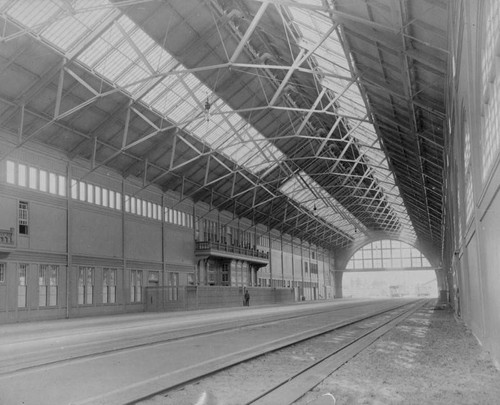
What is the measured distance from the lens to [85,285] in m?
34.8

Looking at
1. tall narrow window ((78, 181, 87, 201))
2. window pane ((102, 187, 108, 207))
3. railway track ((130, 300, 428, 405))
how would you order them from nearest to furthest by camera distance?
railway track ((130, 300, 428, 405)) < tall narrow window ((78, 181, 87, 201)) < window pane ((102, 187, 108, 207))

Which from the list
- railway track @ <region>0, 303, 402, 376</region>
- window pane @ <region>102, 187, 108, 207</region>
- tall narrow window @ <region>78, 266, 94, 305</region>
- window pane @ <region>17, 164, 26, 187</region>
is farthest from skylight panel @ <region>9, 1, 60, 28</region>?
tall narrow window @ <region>78, 266, 94, 305</region>

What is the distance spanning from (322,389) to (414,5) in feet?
37.9

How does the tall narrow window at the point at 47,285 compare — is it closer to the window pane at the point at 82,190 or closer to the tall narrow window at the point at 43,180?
the tall narrow window at the point at 43,180

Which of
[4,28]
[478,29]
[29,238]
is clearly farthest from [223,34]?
[478,29]

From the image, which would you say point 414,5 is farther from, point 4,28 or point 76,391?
point 4,28

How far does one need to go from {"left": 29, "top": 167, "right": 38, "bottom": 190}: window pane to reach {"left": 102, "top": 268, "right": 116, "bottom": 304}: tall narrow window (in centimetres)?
825

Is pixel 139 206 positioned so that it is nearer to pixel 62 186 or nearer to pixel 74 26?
pixel 62 186

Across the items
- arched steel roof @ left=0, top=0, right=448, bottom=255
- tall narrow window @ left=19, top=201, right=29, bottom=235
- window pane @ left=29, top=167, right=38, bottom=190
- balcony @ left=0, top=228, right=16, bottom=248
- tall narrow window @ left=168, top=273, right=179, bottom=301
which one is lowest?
→ tall narrow window @ left=168, top=273, right=179, bottom=301

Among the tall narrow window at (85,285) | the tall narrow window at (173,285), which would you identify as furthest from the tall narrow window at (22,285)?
the tall narrow window at (173,285)

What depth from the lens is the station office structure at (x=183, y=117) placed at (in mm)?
16734

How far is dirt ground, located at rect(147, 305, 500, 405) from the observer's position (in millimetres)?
9250

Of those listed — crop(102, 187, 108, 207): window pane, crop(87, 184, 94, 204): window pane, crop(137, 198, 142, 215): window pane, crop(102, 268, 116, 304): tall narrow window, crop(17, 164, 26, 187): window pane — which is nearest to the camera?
crop(17, 164, 26, 187): window pane

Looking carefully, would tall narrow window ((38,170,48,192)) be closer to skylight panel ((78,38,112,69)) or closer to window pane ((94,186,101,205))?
window pane ((94,186,101,205))
